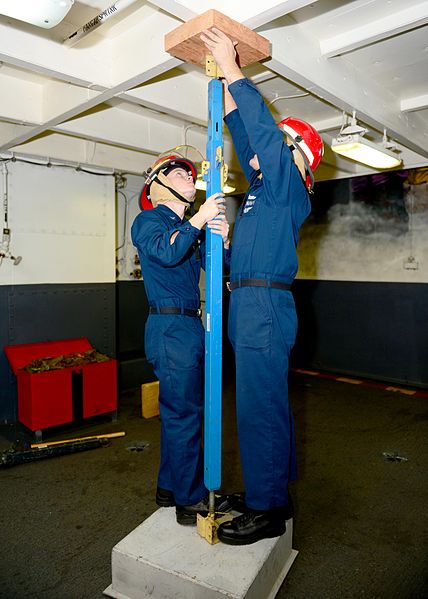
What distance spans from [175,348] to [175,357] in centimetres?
5

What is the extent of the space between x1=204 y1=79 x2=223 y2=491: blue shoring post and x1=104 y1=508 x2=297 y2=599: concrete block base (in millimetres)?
313

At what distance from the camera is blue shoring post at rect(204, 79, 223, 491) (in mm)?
1949

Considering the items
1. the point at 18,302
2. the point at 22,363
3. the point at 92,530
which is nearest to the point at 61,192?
the point at 18,302

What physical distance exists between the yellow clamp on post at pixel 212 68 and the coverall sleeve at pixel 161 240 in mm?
673

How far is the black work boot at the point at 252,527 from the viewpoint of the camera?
2.02 meters

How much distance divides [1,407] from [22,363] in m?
0.56

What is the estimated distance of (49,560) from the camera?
95.1 inches

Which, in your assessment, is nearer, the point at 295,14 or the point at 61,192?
the point at 295,14

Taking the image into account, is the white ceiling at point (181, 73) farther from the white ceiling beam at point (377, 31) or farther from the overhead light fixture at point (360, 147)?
the overhead light fixture at point (360, 147)

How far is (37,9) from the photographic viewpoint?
1.71m

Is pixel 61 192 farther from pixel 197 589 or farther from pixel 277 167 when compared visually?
pixel 197 589

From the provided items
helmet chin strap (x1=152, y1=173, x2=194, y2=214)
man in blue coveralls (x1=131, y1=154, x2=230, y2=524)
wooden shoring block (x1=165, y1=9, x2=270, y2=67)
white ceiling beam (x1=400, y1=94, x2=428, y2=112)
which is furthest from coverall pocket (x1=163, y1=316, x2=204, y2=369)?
white ceiling beam (x1=400, y1=94, x2=428, y2=112)

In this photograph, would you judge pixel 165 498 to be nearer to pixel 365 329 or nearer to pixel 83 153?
pixel 83 153

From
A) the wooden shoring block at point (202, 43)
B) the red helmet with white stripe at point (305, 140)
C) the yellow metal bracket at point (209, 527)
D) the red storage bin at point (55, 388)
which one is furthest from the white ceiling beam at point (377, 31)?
the red storage bin at point (55, 388)
